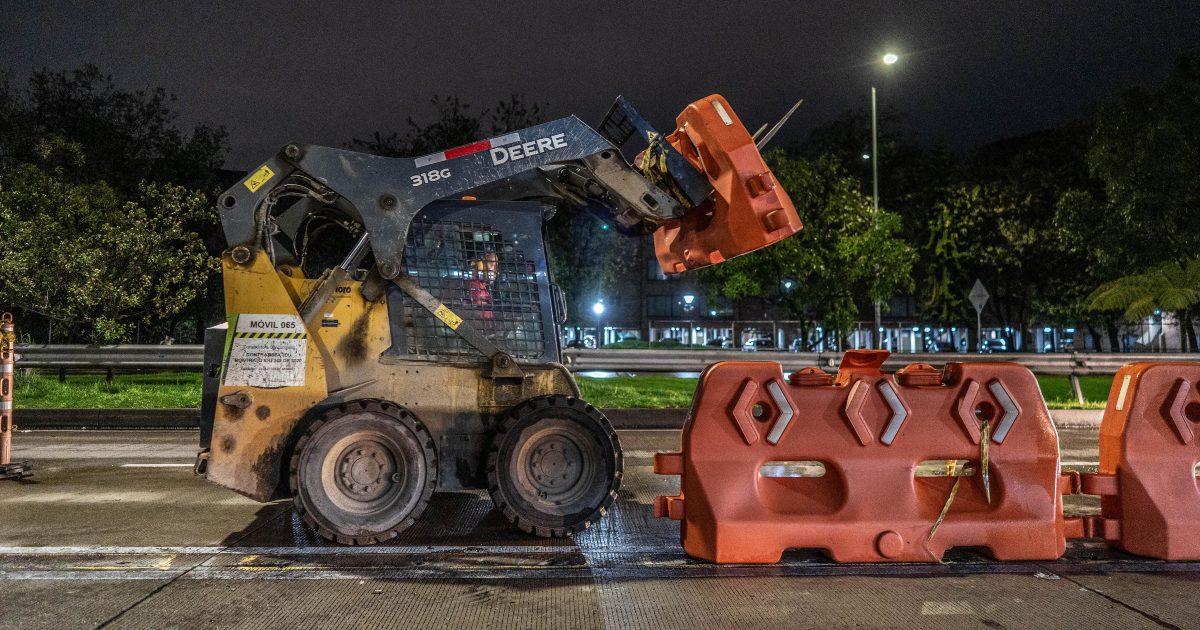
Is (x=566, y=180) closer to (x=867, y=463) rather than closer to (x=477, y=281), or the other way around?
(x=477, y=281)

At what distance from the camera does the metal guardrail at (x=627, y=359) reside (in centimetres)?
1366

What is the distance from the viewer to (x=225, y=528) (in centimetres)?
585

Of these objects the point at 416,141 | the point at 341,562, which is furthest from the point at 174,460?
the point at 416,141

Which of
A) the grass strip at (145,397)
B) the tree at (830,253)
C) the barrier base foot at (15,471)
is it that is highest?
the tree at (830,253)

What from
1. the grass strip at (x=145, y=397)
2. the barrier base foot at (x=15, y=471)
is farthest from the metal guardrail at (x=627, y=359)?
the barrier base foot at (x=15, y=471)

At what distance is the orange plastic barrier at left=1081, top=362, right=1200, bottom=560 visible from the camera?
5082mm

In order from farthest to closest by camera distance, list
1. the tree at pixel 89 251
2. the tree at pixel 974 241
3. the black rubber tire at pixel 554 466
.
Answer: the tree at pixel 974 241 < the tree at pixel 89 251 < the black rubber tire at pixel 554 466

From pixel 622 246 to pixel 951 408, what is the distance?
21546 millimetres

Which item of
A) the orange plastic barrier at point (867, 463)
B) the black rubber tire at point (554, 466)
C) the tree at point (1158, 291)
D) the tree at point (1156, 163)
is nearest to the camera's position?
the orange plastic barrier at point (867, 463)

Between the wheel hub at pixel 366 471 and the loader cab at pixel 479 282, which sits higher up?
the loader cab at pixel 479 282

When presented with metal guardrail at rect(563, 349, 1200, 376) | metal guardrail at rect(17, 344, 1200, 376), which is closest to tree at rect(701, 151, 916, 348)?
metal guardrail at rect(17, 344, 1200, 376)

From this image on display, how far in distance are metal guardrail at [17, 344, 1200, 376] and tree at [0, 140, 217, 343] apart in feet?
6.27

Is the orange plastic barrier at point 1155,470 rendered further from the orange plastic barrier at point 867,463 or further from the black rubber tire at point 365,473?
the black rubber tire at point 365,473

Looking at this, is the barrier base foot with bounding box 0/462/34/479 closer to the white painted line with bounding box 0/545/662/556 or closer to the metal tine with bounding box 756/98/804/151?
the white painted line with bounding box 0/545/662/556
